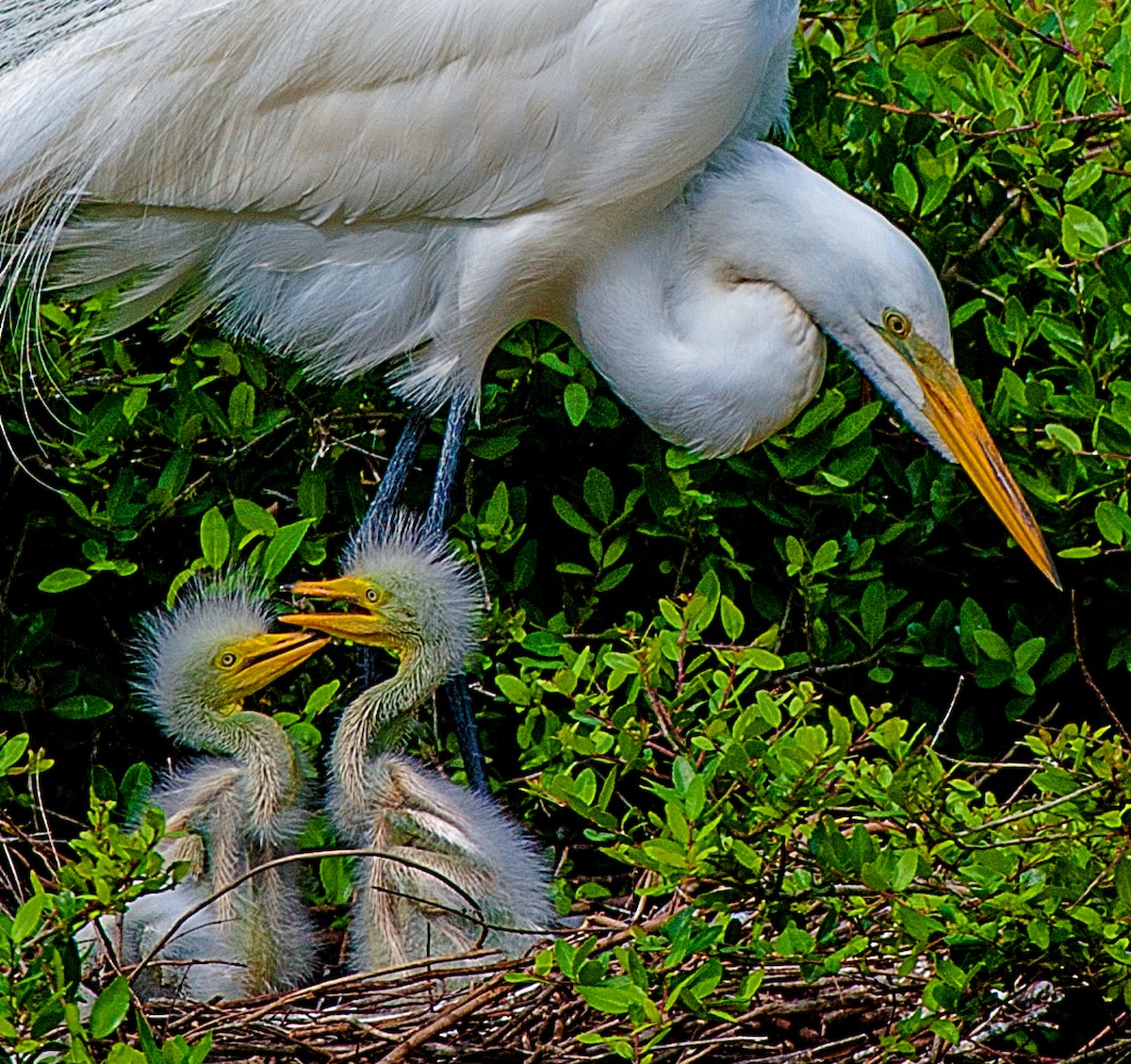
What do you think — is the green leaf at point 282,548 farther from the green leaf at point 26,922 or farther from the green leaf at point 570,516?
the green leaf at point 26,922

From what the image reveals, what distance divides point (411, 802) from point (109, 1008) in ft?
2.30

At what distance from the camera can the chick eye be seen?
230 centimetres

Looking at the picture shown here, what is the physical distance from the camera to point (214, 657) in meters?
2.15

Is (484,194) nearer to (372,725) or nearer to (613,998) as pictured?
(372,725)

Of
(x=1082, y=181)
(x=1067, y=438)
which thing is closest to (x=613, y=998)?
(x=1067, y=438)

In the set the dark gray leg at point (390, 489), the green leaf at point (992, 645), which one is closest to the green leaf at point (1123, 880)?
the green leaf at point (992, 645)

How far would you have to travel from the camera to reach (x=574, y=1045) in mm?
1806

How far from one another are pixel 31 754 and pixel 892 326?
44.2 inches

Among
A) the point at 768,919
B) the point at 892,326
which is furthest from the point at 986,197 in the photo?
the point at 768,919

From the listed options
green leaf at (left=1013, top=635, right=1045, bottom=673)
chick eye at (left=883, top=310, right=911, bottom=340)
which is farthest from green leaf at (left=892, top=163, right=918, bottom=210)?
green leaf at (left=1013, top=635, right=1045, bottom=673)

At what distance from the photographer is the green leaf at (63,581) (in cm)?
238

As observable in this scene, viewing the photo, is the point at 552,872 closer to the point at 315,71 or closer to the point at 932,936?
the point at 932,936

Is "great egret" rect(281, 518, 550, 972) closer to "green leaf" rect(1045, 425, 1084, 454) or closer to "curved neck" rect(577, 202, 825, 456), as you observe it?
"curved neck" rect(577, 202, 825, 456)

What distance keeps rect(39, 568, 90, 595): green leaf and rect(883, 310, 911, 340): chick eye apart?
3.40 ft
